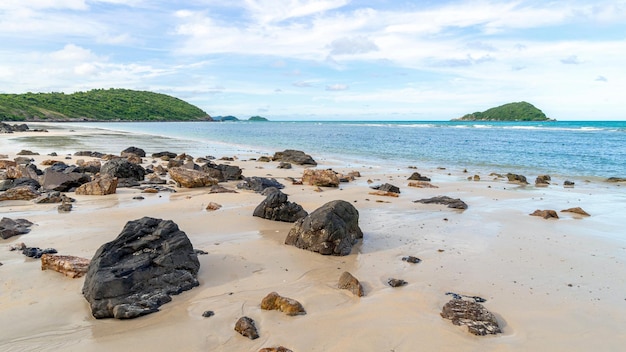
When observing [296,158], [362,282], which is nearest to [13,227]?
[362,282]

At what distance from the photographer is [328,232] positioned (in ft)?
25.9

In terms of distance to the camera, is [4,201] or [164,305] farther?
[4,201]

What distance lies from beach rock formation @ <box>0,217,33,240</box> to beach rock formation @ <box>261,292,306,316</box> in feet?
19.3

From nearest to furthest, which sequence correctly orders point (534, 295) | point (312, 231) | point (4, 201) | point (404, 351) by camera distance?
1. point (404, 351)
2. point (534, 295)
3. point (312, 231)
4. point (4, 201)

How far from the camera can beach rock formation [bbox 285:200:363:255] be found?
A: 7.85 meters

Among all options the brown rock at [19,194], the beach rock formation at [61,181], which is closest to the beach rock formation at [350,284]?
the brown rock at [19,194]

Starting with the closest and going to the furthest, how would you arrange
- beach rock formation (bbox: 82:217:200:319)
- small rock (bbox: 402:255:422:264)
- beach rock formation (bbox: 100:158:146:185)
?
beach rock formation (bbox: 82:217:200:319) → small rock (bbox: 402:255:422:264) → beach rock formation (bbox: 100:158:146:185)

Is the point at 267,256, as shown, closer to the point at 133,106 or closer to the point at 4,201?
the point at 4,201

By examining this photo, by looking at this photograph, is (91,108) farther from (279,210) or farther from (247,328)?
(247,328)

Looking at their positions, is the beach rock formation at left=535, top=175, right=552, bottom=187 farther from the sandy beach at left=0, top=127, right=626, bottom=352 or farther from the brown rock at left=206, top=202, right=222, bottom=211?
the brown rock at left=206, top=202, right=222, bottom=211

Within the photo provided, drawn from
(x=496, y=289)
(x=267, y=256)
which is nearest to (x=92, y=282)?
(x=267, y=256)

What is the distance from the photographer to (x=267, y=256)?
767 cm

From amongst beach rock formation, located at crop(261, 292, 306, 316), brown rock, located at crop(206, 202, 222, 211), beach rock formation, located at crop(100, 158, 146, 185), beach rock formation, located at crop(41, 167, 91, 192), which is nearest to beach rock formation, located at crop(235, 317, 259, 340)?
beach rock formation, located at crop(261, 292, 306, 316)

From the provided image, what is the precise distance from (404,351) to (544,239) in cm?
594
